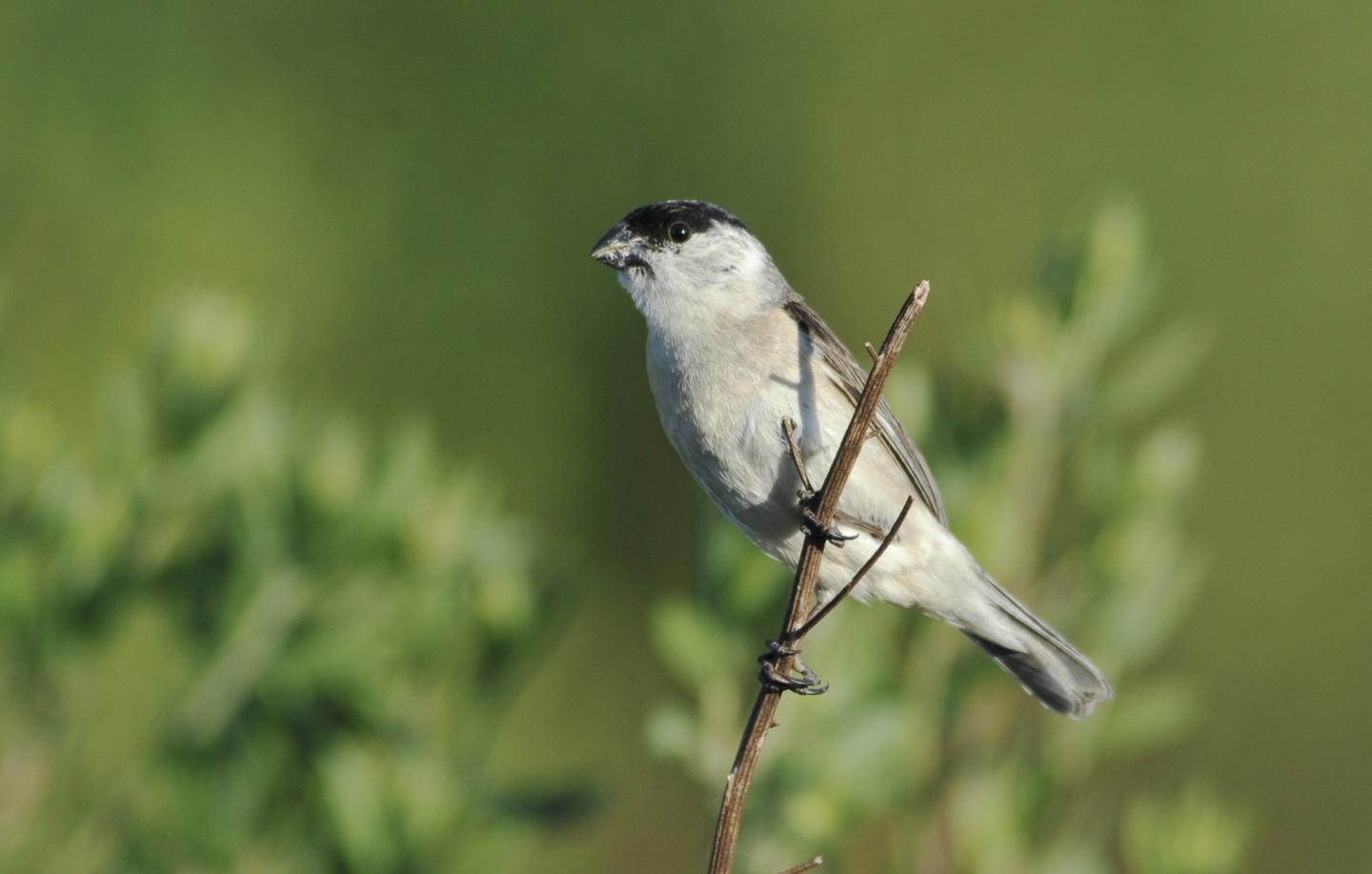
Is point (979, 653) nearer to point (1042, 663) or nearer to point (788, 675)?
point (1042, 663)

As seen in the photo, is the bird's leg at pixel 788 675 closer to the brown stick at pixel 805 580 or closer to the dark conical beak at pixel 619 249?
the brown stick at pixel 805 580

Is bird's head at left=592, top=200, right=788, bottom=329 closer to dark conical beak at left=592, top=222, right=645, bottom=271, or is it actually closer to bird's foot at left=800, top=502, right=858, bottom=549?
dark conical beak at left=592, top=222, right=645, bottom=271

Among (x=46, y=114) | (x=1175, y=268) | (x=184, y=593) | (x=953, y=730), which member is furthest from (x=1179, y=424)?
(x=46, y=114)

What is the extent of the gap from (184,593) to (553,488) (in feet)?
4.25

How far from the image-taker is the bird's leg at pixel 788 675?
5.44 ft

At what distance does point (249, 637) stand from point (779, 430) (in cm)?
76

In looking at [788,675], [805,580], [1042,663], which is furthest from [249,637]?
[1042,663]

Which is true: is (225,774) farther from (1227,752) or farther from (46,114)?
(1227,752)

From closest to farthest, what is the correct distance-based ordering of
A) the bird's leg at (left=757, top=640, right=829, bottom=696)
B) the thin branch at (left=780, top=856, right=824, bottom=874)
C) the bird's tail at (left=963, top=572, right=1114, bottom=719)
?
the thin branch at (left=780, top=856, right=824, bottom=874) < the bird's leg at (left=757, top=640, right=829, bottom=696) < the bird's tail at (left=963, top=572, right=1114, bottom=719)

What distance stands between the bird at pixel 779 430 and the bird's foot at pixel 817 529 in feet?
0.17

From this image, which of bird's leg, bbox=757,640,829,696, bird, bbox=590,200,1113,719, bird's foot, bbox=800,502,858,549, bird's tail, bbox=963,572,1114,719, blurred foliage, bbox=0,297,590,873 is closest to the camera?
bird's foot, bbox=800,502,858,549

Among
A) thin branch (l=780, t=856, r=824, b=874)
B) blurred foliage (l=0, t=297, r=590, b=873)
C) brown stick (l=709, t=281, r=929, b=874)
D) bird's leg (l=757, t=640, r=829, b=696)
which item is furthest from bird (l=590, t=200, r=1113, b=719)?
thin branch (l=780, t=856, r=824, b=874)

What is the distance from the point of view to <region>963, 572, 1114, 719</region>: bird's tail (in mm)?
2248

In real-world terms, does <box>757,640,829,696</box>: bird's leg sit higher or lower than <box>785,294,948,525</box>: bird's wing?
lower
